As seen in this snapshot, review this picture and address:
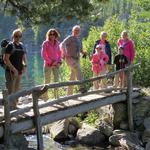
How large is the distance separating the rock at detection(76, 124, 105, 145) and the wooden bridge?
3.67 feet

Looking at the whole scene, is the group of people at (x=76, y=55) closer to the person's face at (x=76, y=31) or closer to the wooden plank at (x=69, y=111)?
the person's face at (x=76, y=31)

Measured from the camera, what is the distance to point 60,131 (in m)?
16.3

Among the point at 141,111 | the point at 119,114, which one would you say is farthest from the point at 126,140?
the point at 141,111

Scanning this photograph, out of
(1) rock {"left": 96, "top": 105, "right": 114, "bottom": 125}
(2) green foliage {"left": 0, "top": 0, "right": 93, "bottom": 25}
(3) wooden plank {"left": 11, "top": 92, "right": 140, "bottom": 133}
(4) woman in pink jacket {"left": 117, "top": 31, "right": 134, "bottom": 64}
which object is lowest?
(1) rock {"left": 96, "top": 105, "right": 114, "bottom": 125}

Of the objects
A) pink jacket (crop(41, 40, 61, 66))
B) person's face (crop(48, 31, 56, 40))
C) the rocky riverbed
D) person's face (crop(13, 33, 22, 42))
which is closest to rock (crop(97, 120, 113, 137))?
the rocky riverbed

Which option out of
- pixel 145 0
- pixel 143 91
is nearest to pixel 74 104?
pixel 143 91

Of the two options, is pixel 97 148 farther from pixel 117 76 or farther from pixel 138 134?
pixel 117 76

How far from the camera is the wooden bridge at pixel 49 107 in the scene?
Result: 37.1 ft

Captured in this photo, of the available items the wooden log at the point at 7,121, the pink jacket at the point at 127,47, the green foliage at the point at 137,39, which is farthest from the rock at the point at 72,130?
the wooden log at the point at 7,121

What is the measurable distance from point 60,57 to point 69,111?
1574 millimetres

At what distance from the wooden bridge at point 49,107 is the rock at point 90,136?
3.67ft

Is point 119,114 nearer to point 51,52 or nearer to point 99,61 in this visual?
point 99,61

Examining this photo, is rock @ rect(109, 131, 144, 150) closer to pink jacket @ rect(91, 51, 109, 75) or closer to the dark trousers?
pink jacket @ rect(91, 51, 109, 75)

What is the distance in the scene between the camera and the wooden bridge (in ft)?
37.1
